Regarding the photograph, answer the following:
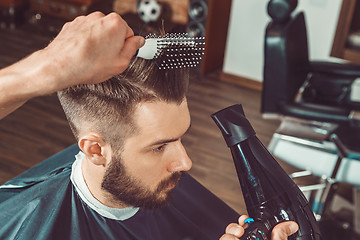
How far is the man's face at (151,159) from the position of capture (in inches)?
44.1

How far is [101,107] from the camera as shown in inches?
44.0

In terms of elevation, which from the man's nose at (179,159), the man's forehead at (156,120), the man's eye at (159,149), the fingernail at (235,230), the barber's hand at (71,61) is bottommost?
the fingernail at (235,230)

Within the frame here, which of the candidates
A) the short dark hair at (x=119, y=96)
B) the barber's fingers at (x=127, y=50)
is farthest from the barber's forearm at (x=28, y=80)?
the short dark hair at (x=119, y=96)

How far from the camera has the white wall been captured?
3531 mm

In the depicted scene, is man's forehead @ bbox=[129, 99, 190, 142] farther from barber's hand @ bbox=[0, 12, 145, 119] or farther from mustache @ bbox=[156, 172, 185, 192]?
barber's hand @ bbox=[0, 12, 145, 119]

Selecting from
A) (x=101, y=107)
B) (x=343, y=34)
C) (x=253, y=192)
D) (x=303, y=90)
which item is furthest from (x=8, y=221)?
(x=343, y=34)

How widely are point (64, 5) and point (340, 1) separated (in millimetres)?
2967

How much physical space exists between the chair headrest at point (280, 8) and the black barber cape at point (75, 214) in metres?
1.41

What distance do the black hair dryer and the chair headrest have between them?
1682 millimetres

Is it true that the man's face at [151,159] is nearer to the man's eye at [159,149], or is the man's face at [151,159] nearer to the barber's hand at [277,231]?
the man's eye at [159,149]

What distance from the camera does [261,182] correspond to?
3.22 feet

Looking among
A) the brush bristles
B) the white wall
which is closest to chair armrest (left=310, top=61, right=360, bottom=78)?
the white wall

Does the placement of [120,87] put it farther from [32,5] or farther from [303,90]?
[32,5]

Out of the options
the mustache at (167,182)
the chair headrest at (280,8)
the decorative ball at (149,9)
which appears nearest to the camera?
the mustache at (167,182)
